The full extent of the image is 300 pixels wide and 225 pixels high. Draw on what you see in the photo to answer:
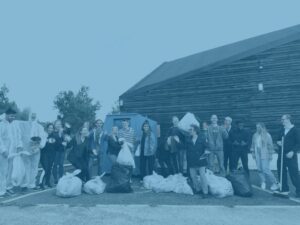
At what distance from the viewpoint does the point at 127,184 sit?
890 centimetres

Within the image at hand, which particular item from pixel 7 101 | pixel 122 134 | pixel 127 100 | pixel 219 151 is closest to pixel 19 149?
pixel 122 134

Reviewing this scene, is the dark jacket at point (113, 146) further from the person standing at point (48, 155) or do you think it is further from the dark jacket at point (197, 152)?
the dark jacket at point (197, 152)

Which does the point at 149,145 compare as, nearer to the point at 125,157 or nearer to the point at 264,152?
the point at 125,157

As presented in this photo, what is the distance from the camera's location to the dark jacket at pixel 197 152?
27.3 ft

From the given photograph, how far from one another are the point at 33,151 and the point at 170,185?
3590 millimetres

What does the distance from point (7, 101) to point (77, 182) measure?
146 feet

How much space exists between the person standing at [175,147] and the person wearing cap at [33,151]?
3.45 meters

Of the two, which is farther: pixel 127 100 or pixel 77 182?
pixel 127 100

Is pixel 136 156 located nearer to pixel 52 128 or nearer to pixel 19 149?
pixel 52 128

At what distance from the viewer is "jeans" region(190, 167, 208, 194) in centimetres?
833

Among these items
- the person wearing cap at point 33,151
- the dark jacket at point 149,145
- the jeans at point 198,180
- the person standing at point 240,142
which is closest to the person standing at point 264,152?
the person standing at point 240,142

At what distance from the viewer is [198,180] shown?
875cm

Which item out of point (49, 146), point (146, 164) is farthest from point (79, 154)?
point (146, 164)

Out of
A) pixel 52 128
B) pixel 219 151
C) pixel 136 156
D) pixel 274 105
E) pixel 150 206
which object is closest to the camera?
pixel 150 206
